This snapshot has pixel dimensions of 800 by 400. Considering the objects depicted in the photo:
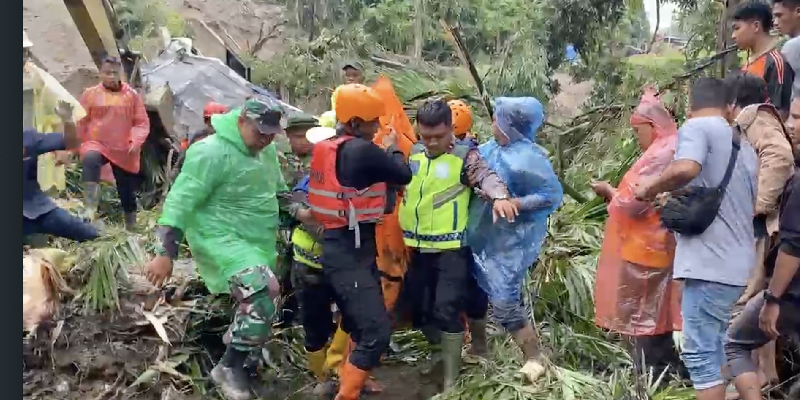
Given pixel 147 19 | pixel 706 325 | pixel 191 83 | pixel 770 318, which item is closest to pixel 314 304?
pixel 706 325

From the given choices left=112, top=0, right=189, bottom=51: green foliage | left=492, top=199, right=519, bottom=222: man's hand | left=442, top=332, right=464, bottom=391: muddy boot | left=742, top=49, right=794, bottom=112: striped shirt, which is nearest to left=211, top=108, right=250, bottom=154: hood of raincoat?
left=492, top=199, right=519, bottom=222: man's hand

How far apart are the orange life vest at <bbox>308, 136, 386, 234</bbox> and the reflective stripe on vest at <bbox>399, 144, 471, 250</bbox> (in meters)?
0.24

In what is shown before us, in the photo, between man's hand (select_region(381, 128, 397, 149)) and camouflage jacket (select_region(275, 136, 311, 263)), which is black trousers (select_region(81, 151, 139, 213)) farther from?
man's hand (select_region(381, 128, 397, 149))

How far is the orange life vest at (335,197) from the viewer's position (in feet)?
13.6

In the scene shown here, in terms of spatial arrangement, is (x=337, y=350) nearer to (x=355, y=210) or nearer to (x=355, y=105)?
(x=355, y=210)

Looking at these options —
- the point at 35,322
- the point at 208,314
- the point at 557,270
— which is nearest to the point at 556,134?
the point at 557,270

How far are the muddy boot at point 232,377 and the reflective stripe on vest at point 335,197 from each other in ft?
2.91

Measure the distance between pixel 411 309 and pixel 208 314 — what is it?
1.28m

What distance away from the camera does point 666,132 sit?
13.9 ft

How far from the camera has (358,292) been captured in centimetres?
421

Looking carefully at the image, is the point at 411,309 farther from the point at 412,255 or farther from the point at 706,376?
the point at 706,376

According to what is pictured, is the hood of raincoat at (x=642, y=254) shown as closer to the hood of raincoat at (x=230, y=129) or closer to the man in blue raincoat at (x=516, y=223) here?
the man in blue raincoat at (x=516, y=223)

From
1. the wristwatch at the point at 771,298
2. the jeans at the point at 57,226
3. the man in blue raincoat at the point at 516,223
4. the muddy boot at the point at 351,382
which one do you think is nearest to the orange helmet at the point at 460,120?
the man in blue raincoat at the point at 516,223

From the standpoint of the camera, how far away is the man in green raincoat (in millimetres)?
4184
